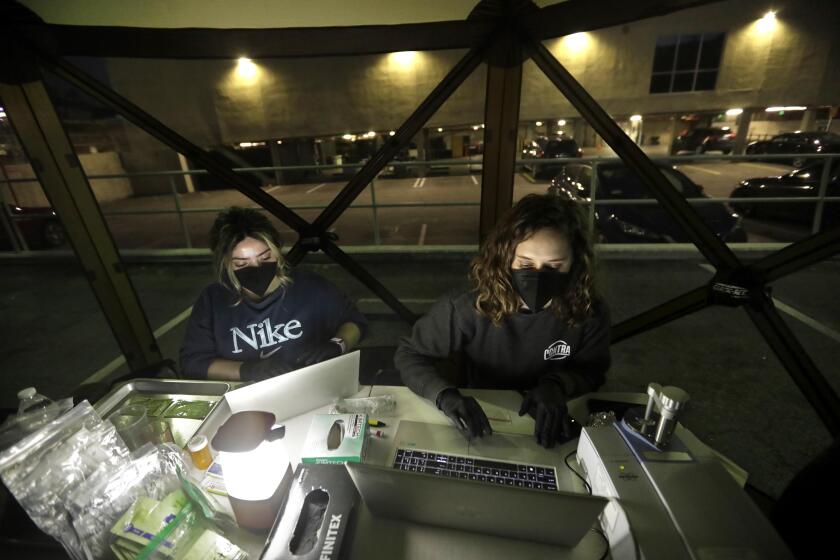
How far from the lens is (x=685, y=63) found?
13.3 metres

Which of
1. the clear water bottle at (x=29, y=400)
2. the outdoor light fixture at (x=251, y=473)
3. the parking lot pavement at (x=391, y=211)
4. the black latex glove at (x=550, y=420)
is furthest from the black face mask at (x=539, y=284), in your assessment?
the parking lot pavement at (x=391, y=211)

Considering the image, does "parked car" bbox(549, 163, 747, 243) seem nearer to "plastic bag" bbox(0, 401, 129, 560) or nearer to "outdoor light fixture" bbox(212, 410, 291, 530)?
"outdoor light fixture" bbox(212, 410, 291, 530)

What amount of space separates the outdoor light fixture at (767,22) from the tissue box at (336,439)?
15.6 metres

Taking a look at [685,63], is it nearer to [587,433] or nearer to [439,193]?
[439,193]

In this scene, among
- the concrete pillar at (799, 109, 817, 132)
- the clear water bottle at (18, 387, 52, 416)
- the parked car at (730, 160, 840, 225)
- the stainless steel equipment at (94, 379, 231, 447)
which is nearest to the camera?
the clear water bottle at (18, 387, 52, 416)

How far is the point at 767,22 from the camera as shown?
1080 centimetres

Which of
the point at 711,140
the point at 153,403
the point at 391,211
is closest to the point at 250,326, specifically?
the point at 153,403

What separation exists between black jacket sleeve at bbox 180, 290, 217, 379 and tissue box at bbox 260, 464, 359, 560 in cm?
96

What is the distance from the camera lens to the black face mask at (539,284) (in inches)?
54.2

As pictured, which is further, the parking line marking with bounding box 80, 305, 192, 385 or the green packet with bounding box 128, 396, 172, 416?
the parking line marking with bounding box 80, 305, 192, 385

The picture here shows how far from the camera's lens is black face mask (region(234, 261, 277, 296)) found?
1.64m

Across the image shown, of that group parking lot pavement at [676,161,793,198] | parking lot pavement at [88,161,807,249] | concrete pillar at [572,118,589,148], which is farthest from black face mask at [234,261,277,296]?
concrete pillar at [572,118,589,148]

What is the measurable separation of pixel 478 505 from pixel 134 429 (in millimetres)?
987

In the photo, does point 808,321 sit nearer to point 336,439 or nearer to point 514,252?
point 514,252
